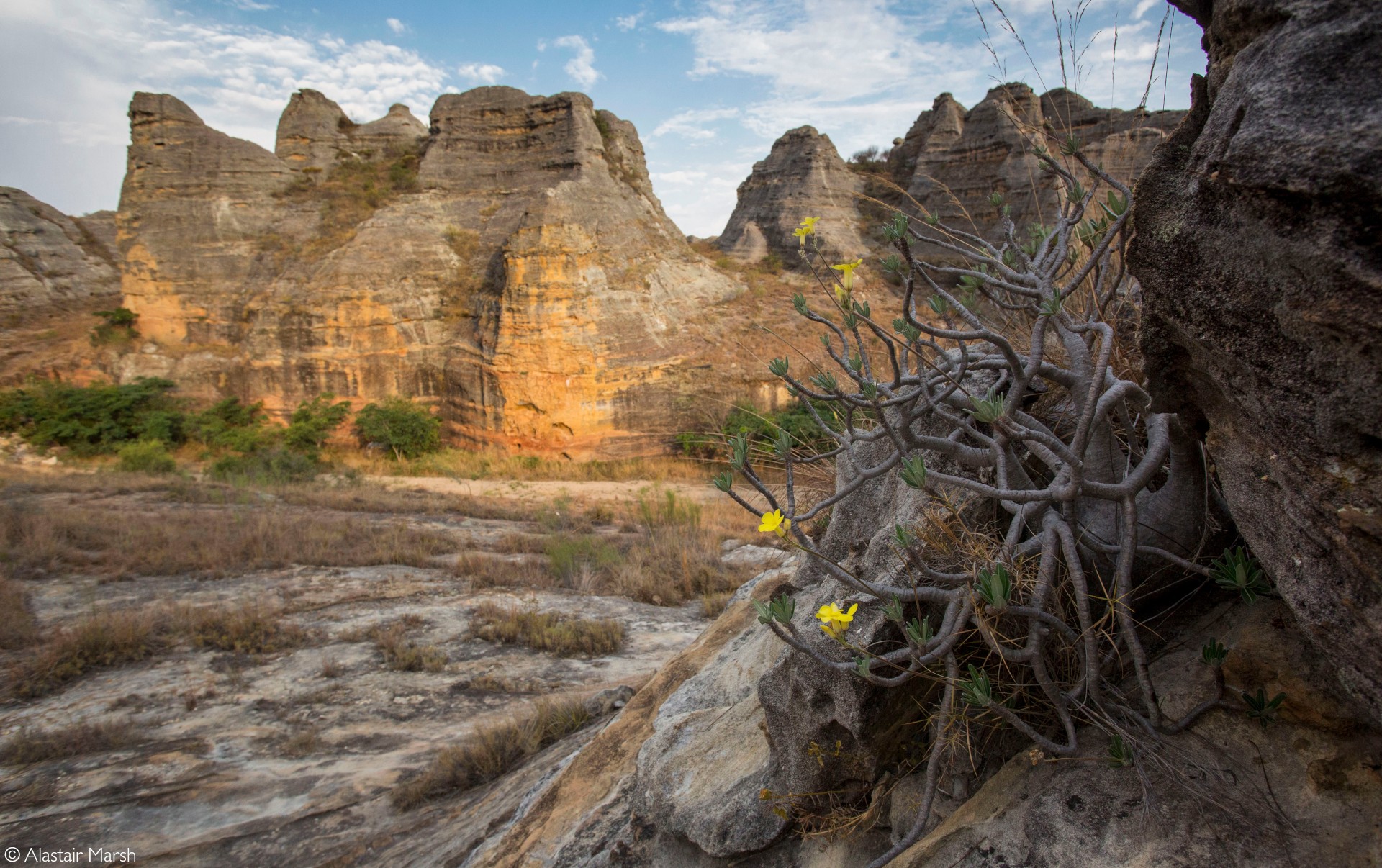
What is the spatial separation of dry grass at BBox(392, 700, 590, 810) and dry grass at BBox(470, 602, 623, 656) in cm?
→ 140

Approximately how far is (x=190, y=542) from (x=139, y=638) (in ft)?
9.59

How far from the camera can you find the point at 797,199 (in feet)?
78.5

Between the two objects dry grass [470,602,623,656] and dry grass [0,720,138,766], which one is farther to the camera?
dry grass [470,602,623,656]

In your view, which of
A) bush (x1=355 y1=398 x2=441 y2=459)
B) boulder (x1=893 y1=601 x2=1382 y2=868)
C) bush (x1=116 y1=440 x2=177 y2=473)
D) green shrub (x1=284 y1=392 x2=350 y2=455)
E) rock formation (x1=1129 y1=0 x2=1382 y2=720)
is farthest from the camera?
bush (x1=355 y1=398 x2=441 y2=459)

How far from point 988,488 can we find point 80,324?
26001mm

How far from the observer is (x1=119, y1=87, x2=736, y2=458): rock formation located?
16.9 m

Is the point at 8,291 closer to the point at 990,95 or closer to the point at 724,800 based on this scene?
the point at 724,800

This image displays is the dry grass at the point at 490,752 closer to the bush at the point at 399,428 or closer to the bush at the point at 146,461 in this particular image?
the bush at the point at 146,461

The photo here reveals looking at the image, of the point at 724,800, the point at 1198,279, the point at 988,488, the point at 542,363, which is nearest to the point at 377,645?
the point at 724,800

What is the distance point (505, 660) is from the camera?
533cm

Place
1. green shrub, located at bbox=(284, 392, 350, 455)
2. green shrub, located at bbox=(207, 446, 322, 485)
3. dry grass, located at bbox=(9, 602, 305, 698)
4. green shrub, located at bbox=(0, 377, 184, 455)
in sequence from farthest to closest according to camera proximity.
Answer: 1. green shrub, located at bbox=(284, 392, 350, 455)
2. green shrub, located at bbox=(0, 377, 184, 455)
3. green shrub, located at bbox=(207, 446, 322, 485)
4. dry grass, located at bbox=(9, 602, 305, 698)

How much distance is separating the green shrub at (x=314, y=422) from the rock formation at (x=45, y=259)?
445 inches

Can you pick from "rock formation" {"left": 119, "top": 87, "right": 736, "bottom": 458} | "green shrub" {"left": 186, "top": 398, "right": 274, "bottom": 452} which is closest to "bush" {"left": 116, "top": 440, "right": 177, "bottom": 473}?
"green shrub" {"left": 186, "top": 398, "right": 274, "bottom": 452}

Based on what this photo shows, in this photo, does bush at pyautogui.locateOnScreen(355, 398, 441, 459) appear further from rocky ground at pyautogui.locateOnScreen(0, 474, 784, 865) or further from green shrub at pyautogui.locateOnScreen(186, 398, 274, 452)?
rocky ground at pyautogui.locateOnScreen(0, 474, 784, 865)
